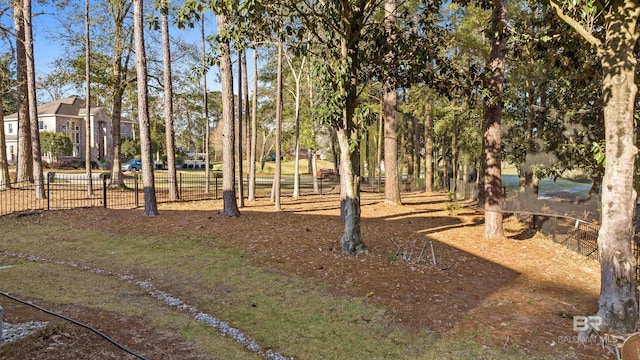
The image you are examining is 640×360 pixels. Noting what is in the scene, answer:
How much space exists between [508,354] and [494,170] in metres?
6.56

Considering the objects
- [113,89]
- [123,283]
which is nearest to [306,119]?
[113,89]

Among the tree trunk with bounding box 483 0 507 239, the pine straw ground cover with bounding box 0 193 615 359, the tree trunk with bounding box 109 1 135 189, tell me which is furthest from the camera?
the tree trunk with bounding box 109 1 135 189

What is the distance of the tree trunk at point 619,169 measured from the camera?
4.75 meters

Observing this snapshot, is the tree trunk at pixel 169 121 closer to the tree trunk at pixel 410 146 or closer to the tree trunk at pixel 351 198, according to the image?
the tree trunk at pixel 351 198

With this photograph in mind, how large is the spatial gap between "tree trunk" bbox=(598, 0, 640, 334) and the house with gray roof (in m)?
49.5

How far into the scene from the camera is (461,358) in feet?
14.1

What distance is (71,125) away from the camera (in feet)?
161

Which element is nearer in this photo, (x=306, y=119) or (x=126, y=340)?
(x=126, y=340)

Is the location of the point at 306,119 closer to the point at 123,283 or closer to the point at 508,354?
the point at 123,283

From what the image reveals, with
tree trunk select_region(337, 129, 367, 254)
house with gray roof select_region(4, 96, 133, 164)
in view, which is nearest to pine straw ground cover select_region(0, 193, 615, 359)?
tree trunk select_region(337, 129, 367, 254)

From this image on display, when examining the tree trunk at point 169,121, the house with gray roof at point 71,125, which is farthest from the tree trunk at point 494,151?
the house with gray roof at point 71,125

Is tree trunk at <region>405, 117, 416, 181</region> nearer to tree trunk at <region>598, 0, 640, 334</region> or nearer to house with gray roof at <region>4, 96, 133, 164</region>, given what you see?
tree trunk at <region>598, 0, 640, 334</region>

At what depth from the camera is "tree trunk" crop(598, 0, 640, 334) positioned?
475cm

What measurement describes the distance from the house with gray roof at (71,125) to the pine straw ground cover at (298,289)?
137 feet
